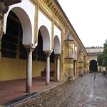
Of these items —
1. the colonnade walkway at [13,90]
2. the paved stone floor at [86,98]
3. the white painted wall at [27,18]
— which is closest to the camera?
the paved stone floor at [86,98]

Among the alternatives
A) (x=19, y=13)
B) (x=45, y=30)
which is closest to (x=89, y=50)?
(x=45, y=30)

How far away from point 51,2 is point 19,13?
5169 millimetres

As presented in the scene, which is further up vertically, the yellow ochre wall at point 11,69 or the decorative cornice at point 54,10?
the decorative cornice at point 54,10

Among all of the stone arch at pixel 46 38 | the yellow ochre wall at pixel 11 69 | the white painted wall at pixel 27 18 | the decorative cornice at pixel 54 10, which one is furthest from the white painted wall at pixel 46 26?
the yellow ochre wall at pixel 11 69

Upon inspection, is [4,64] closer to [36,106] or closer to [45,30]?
[45,30]

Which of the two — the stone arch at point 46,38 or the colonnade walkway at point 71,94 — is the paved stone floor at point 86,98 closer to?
the colonnade walkway at point 71,94

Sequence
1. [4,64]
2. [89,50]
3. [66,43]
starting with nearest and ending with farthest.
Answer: [4,64]
[66,43]
[89,50]

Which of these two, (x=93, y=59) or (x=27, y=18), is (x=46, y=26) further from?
(x=93, y=59)

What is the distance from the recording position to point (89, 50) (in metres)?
80.1

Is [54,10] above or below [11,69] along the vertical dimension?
above

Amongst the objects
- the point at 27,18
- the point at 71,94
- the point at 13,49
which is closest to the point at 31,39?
the point at 27,18

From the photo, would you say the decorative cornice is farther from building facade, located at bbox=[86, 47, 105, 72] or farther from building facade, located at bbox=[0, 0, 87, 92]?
building facade, located at bbox=[86, 47, 105, 72]

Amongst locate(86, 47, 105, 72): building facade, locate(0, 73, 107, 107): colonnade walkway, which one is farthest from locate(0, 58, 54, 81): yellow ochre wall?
locate(86, 47, 105, 72): building facade

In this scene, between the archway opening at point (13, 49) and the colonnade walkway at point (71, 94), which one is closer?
the colonnade walkway at point (71, 94)
